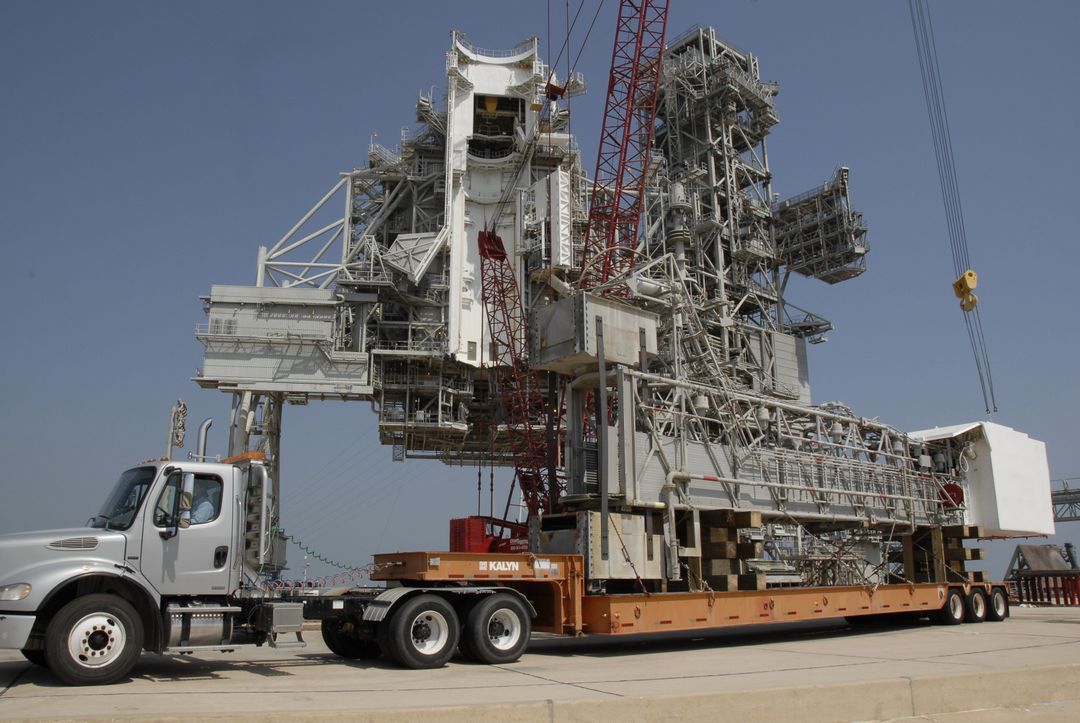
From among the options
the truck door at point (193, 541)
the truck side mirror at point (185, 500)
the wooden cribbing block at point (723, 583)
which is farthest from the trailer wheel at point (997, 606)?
the truck side mirror at point (185, 500)

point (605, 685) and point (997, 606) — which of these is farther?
point (997, 606)

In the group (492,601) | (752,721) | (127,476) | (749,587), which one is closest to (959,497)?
(749,587)

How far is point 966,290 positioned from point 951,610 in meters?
17.9

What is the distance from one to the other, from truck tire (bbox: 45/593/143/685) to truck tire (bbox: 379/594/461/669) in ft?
12.7

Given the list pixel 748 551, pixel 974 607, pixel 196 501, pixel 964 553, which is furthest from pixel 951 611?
pixel 196 501

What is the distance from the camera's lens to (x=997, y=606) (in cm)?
2659

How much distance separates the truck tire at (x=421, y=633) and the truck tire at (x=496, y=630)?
349 mm

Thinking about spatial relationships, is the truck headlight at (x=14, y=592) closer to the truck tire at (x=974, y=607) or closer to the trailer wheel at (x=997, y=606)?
the truck tire at (x=974, y=607)

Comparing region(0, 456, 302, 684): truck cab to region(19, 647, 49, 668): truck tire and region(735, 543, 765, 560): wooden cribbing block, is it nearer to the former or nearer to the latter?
region(19, 647, 49, 668): truck tire

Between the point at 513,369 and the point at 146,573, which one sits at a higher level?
the point at 513,369

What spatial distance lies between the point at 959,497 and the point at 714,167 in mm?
32954

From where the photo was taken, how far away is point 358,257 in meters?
47.8

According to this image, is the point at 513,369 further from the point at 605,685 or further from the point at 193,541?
the point at 605,685

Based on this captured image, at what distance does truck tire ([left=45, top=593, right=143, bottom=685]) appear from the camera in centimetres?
1143
